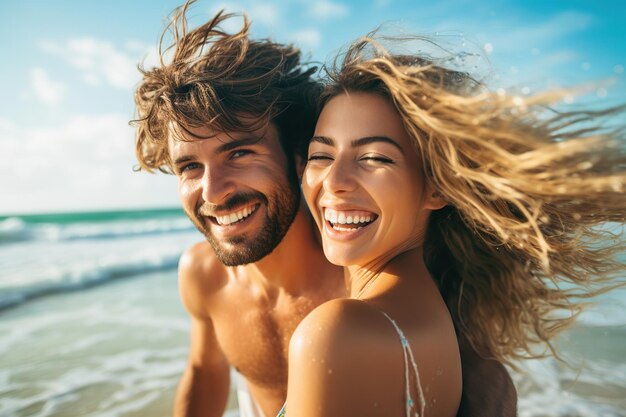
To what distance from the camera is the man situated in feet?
8.32

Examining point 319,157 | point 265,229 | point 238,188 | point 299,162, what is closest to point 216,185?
point 238,188

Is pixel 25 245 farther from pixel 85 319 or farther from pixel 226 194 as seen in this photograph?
pixel 226 194

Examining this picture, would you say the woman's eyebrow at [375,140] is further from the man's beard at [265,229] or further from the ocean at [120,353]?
the ocean at [120,353]

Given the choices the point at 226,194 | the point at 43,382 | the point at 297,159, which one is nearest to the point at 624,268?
the point at 297,159

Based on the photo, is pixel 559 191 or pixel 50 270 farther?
pixel 50 270

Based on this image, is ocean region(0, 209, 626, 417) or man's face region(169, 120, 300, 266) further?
ocean region(0, 209, 626, 417)

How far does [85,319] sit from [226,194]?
5303mm

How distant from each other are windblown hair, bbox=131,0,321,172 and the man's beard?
→ 0.27 meters

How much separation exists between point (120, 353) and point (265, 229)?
368 centimetres

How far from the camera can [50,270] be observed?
9898 mm

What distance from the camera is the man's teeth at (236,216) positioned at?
2.65 meters

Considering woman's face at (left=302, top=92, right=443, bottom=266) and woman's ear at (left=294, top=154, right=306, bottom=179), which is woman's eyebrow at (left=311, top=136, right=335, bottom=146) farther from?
woman's ear at (left=294, top=154, right=306, bottom=179)

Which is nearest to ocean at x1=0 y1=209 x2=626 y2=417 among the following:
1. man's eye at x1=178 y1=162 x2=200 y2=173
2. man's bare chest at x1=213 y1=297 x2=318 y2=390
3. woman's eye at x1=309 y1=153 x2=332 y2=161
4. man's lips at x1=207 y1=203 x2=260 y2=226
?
man's bare chest at x1=213 y1=297 x2=318 y2=390

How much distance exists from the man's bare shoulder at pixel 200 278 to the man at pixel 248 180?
0.02m
